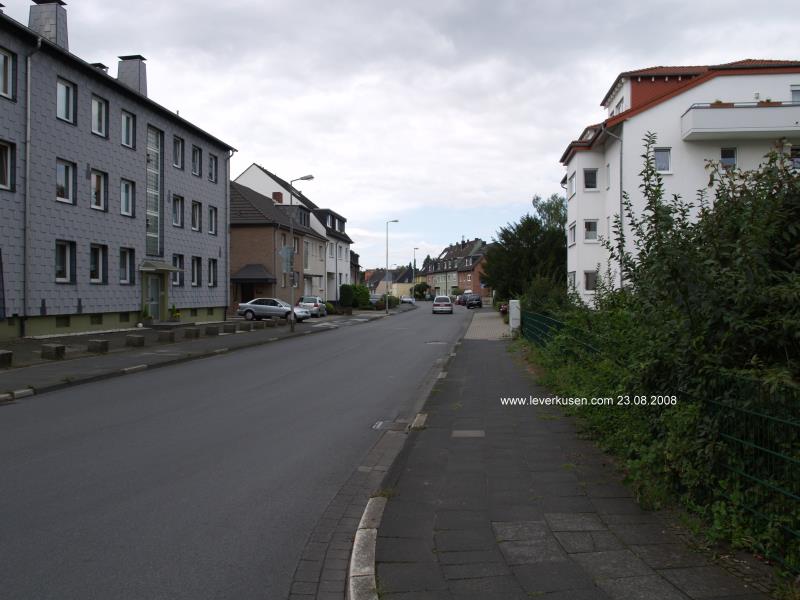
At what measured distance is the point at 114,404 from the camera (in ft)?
36.5

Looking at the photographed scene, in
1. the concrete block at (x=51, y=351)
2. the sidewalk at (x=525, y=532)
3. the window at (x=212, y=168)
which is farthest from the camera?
the window at (x=212, y=168)

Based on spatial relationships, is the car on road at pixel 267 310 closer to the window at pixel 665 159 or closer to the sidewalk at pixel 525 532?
the window at pixel 665 159

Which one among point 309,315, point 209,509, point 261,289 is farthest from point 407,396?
point 261,289

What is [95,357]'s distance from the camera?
18078mm

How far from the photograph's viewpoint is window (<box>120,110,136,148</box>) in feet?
94.5

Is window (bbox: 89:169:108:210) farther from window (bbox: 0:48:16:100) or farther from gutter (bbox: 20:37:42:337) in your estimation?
window (bbox: 0:48:16:100)

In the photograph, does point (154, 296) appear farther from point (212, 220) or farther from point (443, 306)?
point (443, 306)

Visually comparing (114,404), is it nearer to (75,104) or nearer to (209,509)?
(209,509)

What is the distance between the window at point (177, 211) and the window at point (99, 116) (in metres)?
6.57

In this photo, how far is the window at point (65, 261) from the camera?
24266 mm

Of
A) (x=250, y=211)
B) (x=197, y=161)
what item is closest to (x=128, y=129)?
(x=197, y=161)

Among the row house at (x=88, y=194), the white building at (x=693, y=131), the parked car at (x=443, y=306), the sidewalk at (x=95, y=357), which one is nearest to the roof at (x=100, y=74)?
the row house at (x=88, y=194)

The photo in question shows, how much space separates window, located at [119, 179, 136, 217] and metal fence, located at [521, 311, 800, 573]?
1098 inches

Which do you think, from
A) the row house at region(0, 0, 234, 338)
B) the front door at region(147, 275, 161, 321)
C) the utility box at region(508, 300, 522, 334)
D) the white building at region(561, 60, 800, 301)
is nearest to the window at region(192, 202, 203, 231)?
the row house at region(0, 0, 234, 338)
